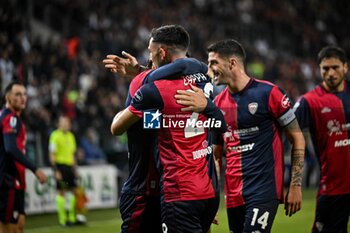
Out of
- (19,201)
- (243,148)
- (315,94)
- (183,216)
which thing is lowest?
(19,201)

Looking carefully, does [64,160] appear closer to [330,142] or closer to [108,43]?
[108,43]

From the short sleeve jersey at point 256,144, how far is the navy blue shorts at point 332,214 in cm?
115

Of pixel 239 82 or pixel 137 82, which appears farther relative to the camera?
pixel 239 82

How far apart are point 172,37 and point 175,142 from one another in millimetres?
764

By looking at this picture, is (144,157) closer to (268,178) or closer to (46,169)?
(268,178)

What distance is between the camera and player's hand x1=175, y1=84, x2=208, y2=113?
16.9 feet

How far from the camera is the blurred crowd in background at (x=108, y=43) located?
16.6m

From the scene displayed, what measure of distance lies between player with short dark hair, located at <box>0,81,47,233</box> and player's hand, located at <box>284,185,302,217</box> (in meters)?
3.18

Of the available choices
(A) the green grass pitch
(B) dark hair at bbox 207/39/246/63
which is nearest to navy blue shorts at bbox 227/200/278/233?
(B) dark hair at bbox 207/39/246/63

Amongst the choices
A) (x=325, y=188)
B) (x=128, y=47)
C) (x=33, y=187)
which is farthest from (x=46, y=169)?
(x=325, y=188)

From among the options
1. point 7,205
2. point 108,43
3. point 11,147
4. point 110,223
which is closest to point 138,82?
point 11,147

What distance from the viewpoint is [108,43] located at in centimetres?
2023

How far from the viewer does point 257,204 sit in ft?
19.4

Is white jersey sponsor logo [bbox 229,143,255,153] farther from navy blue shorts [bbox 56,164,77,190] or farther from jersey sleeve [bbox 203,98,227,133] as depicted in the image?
navy blue shorts [bbox 56,164,77,190]
